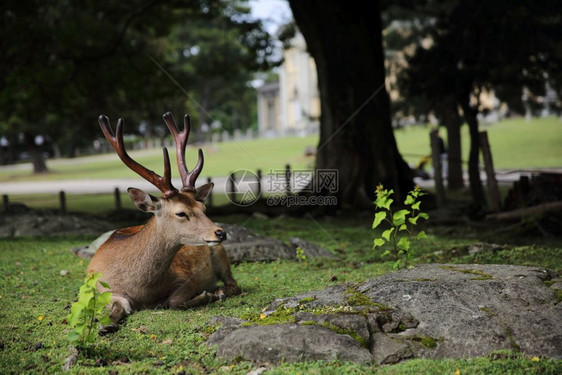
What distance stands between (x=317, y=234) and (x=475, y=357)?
6759 mm

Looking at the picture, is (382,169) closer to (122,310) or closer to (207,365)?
(122,310)

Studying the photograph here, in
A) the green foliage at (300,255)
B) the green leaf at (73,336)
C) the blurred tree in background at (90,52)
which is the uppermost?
the blurred tree in background at (90,52)

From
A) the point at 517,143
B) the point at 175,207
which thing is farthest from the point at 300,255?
the point at 517,143

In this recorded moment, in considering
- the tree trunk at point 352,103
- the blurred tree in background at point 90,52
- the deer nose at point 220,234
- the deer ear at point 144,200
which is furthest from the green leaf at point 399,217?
the blurred tree in background at point 90,52

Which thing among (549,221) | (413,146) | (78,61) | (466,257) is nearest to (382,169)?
(549,221)

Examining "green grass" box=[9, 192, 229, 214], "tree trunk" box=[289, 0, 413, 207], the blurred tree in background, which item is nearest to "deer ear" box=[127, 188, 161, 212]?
"tree trunk" box=[289, 0, 413, 207]

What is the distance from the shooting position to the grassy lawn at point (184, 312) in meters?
4.21

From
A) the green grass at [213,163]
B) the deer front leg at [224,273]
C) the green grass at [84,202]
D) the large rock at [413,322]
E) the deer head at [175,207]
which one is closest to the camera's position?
the large rock at [413,322]

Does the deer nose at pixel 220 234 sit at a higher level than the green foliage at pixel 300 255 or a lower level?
higher

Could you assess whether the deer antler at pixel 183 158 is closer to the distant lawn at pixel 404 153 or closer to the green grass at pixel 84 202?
the green grass at pixel 84 202

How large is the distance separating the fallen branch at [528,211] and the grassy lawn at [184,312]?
47 centimetres

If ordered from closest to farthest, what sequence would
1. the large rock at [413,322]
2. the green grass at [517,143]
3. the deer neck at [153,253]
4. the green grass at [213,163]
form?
the large rock at [413,322] < the deer neck at [153,253] < the green grass at [517,143] < the green grass at [213,163]

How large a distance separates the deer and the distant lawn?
22.5 metres

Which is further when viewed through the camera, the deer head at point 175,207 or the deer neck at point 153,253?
the deer neck at point 153,253
